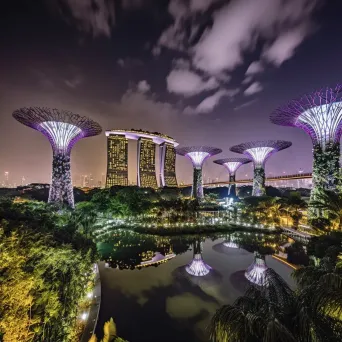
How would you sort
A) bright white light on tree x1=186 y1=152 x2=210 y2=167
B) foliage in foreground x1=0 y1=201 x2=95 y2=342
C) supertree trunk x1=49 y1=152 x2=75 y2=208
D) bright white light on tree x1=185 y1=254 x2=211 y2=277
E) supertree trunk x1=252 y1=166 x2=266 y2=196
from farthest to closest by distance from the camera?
bright white light on tree x1=186 y1=152 x2=210 y2=167 → supertree trunk x1=252 y1=166 x2=266 y2=196 → supertree trunk x1=49 y1=152 x2=75 y2=208 → bright white light on tree x1=185 y1=254 x2=211 y2=277 → foliage in foreground x1=0 y1=201 x2=95 y2=342

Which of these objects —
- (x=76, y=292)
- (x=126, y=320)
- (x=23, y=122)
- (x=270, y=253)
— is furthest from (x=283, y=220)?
(x=23, y=122)

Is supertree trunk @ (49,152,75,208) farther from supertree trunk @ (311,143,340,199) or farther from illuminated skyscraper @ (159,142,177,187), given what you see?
illuminated skyscraper @ (159,142,177,187)

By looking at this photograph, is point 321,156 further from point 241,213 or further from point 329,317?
point 329,317

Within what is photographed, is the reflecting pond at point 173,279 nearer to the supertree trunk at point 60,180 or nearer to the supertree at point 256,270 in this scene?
the supertree at point 256,270

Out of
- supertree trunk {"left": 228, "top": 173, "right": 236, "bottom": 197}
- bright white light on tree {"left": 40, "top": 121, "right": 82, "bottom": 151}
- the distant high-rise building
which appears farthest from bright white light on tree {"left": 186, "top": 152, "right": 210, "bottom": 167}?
the distant high-rise building

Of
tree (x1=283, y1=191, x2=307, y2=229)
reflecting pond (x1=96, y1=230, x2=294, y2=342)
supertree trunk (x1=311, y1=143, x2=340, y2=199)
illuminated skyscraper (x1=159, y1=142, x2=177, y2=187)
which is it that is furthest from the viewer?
illuminated skyscraper (x1=159, y1=142, x2=177, y2=187)

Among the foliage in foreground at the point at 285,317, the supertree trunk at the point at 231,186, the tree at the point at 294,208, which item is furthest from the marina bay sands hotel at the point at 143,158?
the foliage in foreground at the point at 285,317

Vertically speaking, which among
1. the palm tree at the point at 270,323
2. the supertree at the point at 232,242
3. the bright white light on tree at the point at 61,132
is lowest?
the supertree at the point at 232,242
